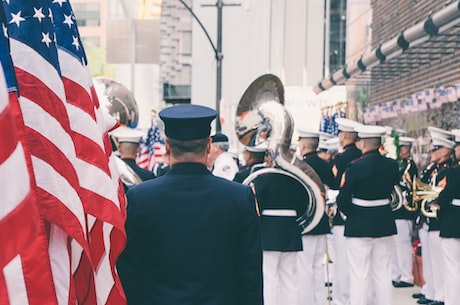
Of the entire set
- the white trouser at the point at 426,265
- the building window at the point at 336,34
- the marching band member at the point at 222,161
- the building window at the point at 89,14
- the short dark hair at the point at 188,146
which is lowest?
the white trouser at the point at 426,265

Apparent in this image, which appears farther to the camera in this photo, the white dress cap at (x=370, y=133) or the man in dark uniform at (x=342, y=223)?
the man in dark uniform at (x=342, y=223)

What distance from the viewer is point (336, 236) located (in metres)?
13.3

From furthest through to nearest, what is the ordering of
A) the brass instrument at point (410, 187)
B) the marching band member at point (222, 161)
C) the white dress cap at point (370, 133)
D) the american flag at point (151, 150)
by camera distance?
the american flag at point (151, 150) → the brass instrument at point (410, 187) → the marching band member at point (222, 161) → the white dress cap at point (370, 133)

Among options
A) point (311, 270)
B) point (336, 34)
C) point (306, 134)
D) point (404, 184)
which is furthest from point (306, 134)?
point (336, 34)

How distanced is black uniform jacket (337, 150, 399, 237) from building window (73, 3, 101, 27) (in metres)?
121

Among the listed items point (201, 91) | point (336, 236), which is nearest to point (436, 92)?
point (336, 236)

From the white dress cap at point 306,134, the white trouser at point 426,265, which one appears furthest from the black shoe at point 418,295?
the white dress cap at point 306,134

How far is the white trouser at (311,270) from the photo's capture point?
1208cm

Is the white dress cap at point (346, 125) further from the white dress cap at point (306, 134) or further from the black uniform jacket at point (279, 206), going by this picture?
the black uniform jacket at point (279, 206)

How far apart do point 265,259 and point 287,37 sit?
114 ft

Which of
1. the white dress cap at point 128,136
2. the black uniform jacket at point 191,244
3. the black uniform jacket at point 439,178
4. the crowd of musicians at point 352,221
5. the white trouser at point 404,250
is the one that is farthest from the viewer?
the white trouser at point 404,250

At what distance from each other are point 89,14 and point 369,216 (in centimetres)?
12373

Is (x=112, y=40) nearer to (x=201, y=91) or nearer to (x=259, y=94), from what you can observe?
(x=201, y=91)

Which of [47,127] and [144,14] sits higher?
[144,14]
